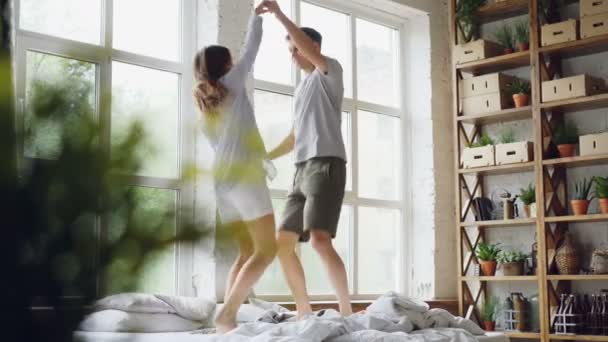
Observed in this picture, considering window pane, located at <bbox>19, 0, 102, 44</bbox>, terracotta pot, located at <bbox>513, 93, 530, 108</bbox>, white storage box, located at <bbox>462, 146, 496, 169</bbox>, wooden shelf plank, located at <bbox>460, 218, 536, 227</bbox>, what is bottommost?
wooden shelf plank, located at <bbox>460, 218, 536, 227</bbox>

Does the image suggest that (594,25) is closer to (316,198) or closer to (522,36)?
(522,36)

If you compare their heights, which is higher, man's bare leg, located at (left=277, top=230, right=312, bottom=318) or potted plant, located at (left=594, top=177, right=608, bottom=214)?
potted plant, located at (left=594, top=177, right=608, bottom=214)

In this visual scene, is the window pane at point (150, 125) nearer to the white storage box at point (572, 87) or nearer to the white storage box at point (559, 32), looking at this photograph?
the white storage box at point (572, 87)

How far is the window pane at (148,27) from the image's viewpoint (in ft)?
15.1

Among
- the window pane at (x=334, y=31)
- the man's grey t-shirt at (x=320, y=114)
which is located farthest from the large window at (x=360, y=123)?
the man's grey t-shirt at (x=320, y=114)

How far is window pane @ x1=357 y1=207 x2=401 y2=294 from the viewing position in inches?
231

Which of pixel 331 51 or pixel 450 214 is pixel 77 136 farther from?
pixel 450 214

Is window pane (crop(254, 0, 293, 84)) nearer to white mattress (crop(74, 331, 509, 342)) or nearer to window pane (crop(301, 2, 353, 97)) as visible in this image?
window pane (crop(301, 2, 353, 97))

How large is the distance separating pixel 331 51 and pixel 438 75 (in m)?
0.89

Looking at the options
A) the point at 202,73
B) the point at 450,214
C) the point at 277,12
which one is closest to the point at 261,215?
the point at 202,73

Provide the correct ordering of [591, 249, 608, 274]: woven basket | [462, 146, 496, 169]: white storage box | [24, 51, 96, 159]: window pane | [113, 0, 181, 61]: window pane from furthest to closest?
[462, 146, 496, 169]: white storage box, [591, 249, 608, 274]: woven basket, [113, 0, 181, 61]: window pane, [24, 51, 96, 159]: window pane

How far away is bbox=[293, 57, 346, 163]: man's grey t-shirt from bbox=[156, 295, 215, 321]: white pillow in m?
0.83

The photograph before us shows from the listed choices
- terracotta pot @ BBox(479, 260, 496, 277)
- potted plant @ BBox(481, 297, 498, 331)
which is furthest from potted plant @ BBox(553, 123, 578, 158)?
potted plant @ BBox(481, 297, 498, 331)

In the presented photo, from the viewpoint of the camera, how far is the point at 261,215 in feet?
10.8
